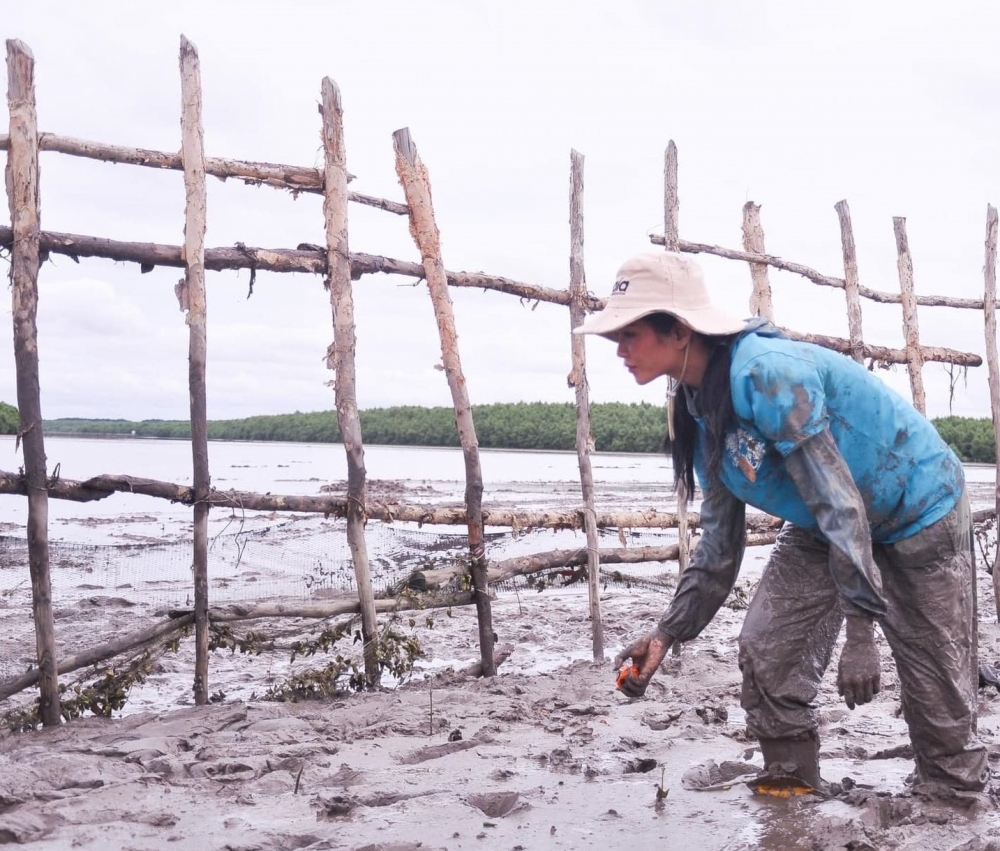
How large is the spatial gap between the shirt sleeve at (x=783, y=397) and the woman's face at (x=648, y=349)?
0.23m

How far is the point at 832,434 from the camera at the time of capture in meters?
3.12

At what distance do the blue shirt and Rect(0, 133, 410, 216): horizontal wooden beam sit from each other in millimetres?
2897

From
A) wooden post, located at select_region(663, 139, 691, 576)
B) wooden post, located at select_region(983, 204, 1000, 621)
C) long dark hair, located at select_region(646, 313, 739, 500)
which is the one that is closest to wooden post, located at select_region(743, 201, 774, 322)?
wooden post, located at select_region(663, 139, 691, 576)

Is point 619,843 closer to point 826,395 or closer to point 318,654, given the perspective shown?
point 826,395

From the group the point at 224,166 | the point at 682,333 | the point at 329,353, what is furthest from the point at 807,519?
the point at 224,166

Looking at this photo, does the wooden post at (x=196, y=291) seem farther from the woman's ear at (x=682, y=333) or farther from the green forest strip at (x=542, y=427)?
the green forest strip at (x=542, y=427)

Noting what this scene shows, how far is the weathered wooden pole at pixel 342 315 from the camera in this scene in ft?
17.6

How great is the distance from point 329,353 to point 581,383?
1.61m

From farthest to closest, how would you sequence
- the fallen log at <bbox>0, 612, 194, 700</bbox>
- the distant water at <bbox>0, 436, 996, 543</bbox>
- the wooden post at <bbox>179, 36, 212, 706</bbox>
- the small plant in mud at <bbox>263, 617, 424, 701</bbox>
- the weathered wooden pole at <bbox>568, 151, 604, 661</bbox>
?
the distant water at <bbox>0, 436, 996, 543</bbox> → the weathered wooden pole at <bbox>568, 151, 604, 661</bbox> → the small plant in mud at <bbox>263, 617, 424, 701</bbox> → the wooden post at <bbox>179, 36, 212, 706</bbox> → the fallen log at <bbox>0, 612, 194, 700</bbox>

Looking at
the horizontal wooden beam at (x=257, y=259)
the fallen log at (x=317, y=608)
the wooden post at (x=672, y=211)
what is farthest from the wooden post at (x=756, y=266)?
the fallen log at (x=317, y=608)

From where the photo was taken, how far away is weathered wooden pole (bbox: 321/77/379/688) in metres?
5.37

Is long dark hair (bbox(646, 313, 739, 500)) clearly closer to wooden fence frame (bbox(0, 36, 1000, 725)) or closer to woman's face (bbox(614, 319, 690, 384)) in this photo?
woman's face (bbox(614, 319, 690, 384))

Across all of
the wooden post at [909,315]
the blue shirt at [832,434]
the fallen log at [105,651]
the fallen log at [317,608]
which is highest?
the wooden post at [909,315]

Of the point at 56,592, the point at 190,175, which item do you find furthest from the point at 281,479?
the point at 190,175
